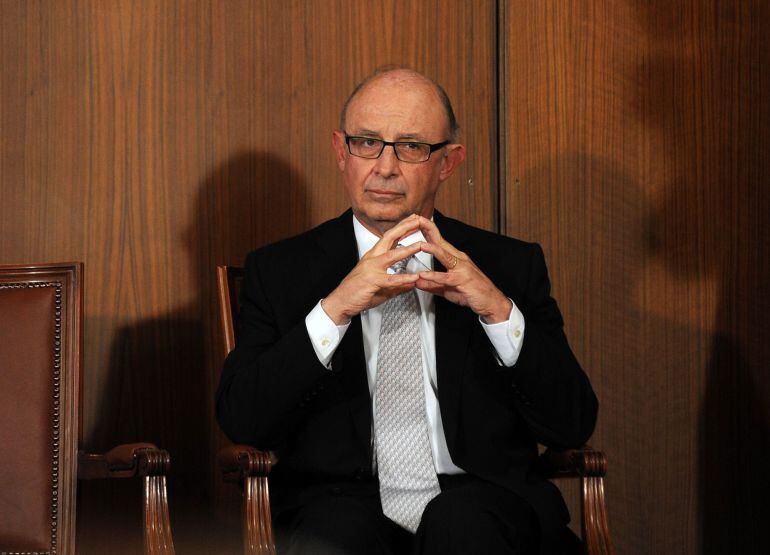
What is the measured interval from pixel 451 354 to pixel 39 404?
92 centimetres

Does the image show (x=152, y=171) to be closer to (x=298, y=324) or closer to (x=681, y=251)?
(x=298, y=324)

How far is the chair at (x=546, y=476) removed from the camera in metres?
2.15

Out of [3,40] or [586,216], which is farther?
[586,216]

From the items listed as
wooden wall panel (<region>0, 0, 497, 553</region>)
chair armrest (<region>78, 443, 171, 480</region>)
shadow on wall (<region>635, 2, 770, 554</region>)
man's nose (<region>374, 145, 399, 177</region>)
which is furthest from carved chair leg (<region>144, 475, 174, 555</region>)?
shadow on wall (<region>635, 2, 770, 554</region>)

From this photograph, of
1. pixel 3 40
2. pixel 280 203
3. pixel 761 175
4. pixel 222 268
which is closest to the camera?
pixel 222 268

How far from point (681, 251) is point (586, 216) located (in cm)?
34

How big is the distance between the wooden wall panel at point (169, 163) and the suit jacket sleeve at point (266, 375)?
2.56 feet

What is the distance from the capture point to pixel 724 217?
11.3ft

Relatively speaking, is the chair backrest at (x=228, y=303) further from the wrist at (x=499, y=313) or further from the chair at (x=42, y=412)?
the wrist at (x=499, y=313)

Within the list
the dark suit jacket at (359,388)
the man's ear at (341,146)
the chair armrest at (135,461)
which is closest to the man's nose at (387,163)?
the man's ear at (341,146)

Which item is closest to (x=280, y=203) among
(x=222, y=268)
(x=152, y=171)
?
(x=152, y=171)

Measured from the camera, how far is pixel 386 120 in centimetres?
238

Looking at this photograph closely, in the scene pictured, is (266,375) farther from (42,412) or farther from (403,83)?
(403,83)

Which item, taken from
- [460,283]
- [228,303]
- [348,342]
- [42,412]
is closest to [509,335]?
[460,283]
